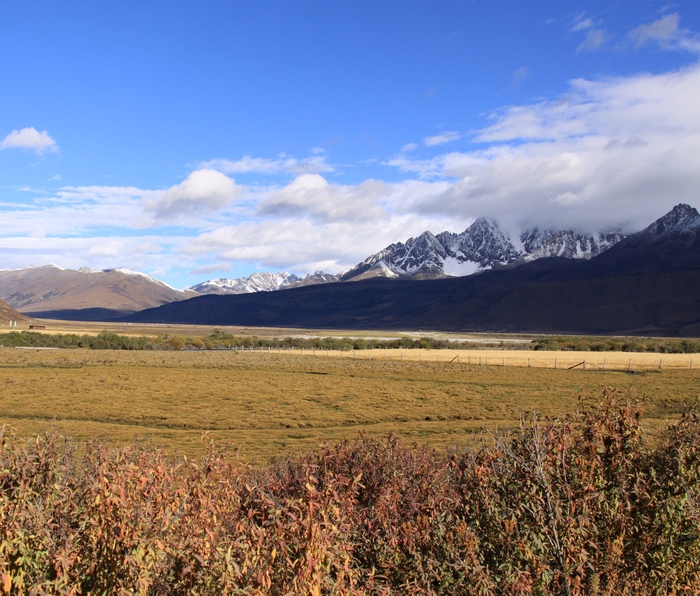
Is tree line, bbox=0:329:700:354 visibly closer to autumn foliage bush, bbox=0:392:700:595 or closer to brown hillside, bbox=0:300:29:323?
autumn foliage bush, bbox=0:392:700:595

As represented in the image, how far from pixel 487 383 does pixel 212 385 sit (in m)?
18.1

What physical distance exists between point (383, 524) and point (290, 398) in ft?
90.1

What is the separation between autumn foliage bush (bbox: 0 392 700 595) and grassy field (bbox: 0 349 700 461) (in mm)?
6122

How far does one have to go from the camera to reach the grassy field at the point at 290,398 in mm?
22359

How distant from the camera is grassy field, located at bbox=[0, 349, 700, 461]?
73.4 feet

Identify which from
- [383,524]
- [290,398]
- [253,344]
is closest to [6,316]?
[253,344]

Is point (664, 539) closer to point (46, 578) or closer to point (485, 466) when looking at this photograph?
point (485, 466)

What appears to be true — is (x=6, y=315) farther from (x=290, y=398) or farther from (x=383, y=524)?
(x=383, y=524)

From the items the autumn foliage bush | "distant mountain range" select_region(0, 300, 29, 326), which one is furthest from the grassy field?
"distant mountain range" select_region(0, 300, 29, 326)

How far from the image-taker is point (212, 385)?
38.4 meters

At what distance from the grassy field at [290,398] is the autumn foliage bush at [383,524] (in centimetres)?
612

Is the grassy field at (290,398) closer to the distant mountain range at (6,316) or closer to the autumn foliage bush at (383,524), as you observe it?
the autumn foliage bush at (383,524)

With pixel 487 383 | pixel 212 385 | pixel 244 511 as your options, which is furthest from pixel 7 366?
pixel 244 511

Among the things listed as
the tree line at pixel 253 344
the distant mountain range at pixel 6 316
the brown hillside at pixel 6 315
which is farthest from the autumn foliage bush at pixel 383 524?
the brown hillside at pixel 6 315
